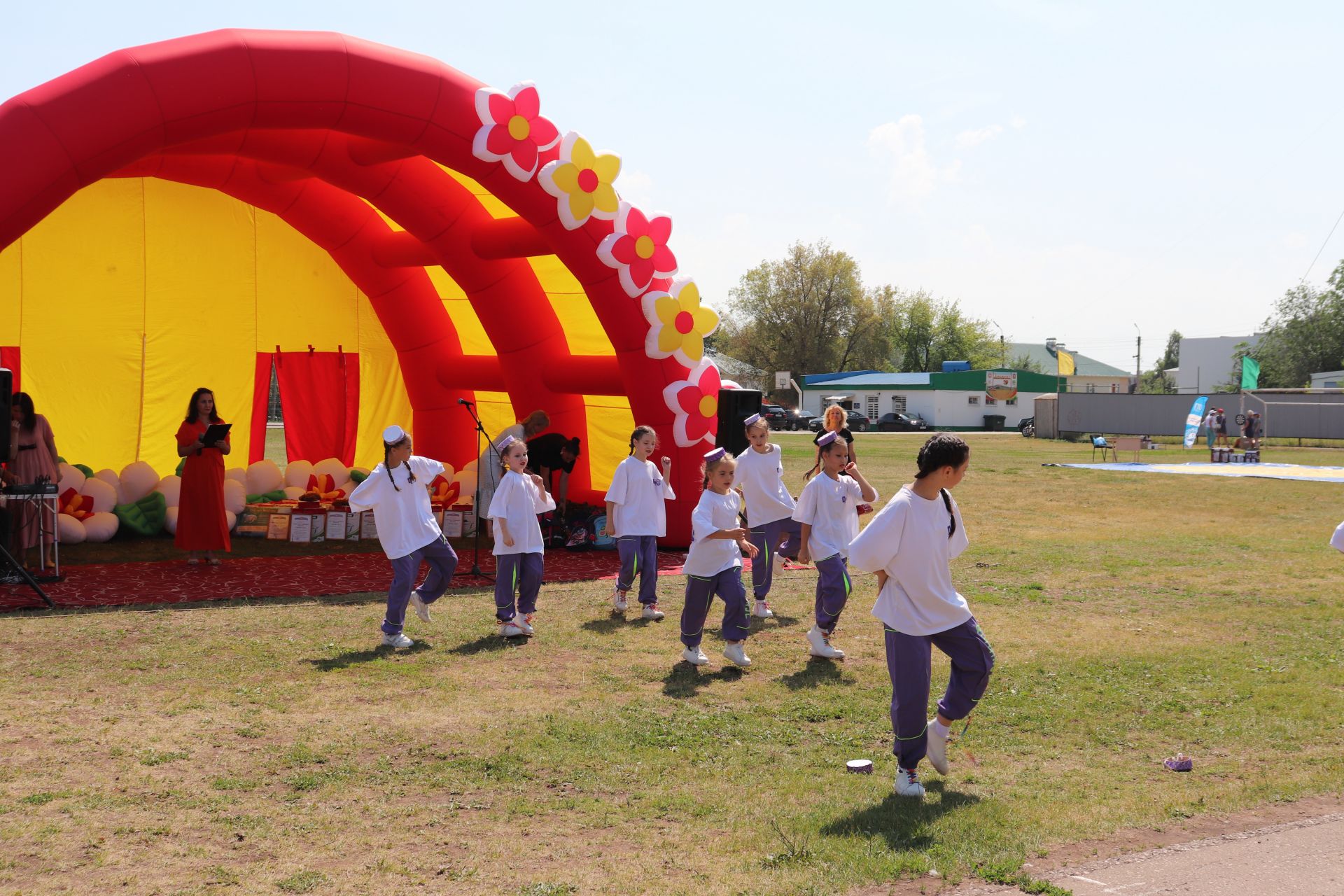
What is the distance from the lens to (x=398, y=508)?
25.8ft

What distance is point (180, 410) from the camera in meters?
14.6

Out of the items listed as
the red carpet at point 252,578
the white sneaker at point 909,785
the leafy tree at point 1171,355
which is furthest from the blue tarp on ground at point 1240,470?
the leafy tree at point 1171,355

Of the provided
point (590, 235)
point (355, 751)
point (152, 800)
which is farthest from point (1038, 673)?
point (590, 235)

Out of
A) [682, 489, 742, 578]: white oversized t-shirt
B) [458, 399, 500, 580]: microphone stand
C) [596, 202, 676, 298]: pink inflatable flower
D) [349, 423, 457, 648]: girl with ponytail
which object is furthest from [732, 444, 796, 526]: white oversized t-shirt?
[596, 202, 676, 298]: pink inflatable flower

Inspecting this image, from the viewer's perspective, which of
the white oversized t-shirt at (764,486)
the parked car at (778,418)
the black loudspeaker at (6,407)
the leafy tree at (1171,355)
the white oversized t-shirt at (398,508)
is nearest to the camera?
the white oversized t-shirt at (398,508)

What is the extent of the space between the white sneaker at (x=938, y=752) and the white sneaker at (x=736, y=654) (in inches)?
91.0

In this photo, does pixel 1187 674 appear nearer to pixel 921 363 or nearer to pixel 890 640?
pixel 890 640

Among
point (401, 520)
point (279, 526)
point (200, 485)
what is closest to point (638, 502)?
point (401, 520)

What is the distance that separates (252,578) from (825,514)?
19.4 feet

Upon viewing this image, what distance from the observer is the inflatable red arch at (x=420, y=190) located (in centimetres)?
888

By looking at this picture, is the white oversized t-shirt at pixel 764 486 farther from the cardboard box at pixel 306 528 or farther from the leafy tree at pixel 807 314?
the leafy tree at pixel 807 314

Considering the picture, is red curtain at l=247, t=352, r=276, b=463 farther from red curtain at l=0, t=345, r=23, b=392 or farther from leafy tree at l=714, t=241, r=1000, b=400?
leafy tree at l=714, t=241, r=1000, b=400

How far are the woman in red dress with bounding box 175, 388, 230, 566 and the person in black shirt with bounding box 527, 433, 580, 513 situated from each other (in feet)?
10.7

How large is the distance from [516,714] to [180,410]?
10292 millimetres
